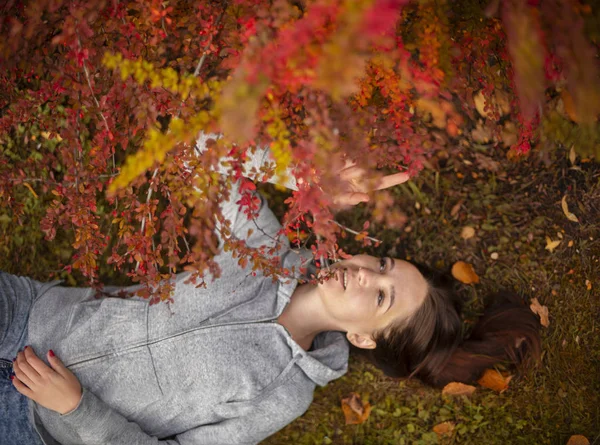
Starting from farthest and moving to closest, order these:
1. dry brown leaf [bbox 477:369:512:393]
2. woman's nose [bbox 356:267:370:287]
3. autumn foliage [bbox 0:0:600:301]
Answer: dry brown leaf [bbox 477:369:512:393] → woman's nose [bbox 356:267:370:287] → autumn foliage [bbox 0:0:600:301]

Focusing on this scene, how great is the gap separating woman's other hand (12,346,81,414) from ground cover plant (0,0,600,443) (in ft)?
1.63

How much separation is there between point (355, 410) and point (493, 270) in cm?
132

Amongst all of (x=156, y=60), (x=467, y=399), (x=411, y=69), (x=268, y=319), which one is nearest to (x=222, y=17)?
(x=156, y=60)

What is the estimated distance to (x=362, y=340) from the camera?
260cm

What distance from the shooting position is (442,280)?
2828 mm

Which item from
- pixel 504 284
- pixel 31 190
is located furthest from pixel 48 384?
pixel 504 284

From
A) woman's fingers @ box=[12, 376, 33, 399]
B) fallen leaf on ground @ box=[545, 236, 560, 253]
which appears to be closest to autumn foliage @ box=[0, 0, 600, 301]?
woman's fingers @ box=[12, 376, 33, 399]

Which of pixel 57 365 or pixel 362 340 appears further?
pixel 362 340

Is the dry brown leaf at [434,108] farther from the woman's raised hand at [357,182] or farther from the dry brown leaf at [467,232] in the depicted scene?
the dry brown leaf at [467,232]

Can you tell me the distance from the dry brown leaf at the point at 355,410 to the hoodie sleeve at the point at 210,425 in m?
0.72

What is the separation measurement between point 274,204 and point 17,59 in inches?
76.7

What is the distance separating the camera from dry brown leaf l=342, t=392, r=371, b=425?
318cm

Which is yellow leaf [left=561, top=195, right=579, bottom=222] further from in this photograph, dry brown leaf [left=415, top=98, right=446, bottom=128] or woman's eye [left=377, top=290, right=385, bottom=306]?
woman's eye [left=377, top=290, right=385, bottom=306]

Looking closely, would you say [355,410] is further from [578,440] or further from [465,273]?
[578,440]
